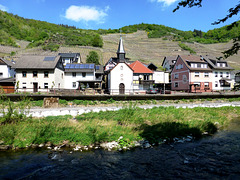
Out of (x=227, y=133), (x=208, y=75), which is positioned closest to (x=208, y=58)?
(x=208, y=75)

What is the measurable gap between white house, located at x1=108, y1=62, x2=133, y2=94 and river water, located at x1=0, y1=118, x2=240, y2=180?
26.1 m

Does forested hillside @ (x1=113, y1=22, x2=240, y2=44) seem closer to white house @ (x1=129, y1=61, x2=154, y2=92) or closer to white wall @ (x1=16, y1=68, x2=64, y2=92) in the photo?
white house @ (x1=129, y1=61, x2=154, y2=92)

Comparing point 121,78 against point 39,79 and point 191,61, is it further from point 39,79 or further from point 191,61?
point 191,61

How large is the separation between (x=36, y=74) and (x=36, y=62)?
3.14 m

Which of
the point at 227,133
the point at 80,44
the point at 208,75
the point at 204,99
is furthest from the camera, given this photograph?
the point at 80,44

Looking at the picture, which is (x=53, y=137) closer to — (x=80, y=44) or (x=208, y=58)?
(x=208, y=58)

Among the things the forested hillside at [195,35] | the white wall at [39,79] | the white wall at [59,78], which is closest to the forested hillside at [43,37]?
the white wall at [59,78]

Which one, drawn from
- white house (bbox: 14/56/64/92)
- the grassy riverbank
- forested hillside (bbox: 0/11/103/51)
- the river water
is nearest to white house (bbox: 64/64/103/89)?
white house (bbox: 14/56/64/92)

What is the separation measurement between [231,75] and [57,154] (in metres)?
54.3

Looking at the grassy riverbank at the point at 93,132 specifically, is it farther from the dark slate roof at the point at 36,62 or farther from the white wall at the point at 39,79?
the dark slate roof at the point at 36,62

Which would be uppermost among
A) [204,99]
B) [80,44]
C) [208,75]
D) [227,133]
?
[80,44]

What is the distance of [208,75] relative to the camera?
1647 inches

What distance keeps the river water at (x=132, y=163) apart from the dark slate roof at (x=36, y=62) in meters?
28.7

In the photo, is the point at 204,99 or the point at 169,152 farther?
the point at 204,99
